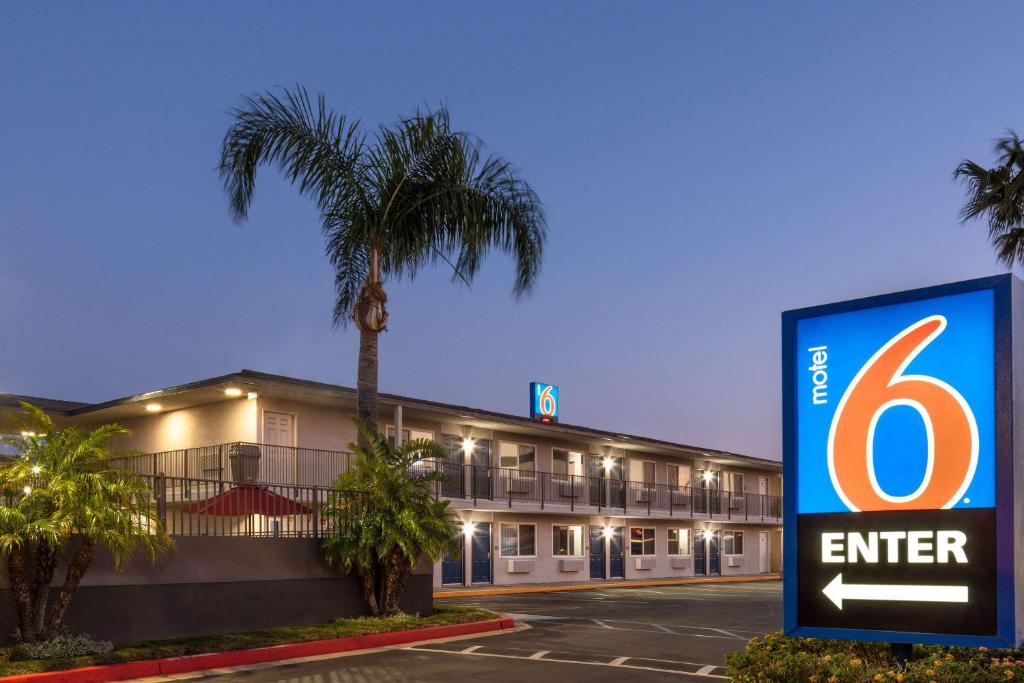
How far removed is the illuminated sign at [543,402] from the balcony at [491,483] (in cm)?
Result: 274

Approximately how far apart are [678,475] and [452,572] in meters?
17.2

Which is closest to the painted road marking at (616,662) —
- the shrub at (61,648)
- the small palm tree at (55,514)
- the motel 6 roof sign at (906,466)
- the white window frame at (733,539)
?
the shrub at (61,648)

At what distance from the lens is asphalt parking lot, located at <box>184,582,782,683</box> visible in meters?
12.5

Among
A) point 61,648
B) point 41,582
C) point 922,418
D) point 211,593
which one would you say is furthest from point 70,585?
point 922,418

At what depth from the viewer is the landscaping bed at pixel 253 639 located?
1212 cm

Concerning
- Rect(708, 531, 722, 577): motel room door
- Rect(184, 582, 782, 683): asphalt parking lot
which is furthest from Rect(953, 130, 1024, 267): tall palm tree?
Rect(708, 531, 722, 577): motel room door

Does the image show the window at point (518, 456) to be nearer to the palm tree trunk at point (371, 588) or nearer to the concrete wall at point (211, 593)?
the concrete wall at point (211, 593)

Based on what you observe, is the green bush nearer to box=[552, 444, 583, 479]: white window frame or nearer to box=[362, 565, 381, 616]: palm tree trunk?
box=[362, 565, 381, 616]: palm tree trunk

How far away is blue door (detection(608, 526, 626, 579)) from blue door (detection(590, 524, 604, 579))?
0.60 metres

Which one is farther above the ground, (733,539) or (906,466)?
(906,466)

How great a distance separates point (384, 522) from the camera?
57.0 feet

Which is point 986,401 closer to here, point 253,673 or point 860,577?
point 860,577

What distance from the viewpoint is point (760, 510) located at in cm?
5244

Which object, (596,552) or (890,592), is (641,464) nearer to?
(596,552)
